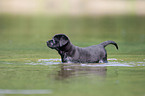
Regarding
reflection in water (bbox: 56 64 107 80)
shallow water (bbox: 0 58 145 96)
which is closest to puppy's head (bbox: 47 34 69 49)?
shallow water (bbox: 0 58 145 96)

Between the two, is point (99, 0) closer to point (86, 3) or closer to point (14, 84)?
point (86, 3)

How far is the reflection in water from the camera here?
29.7 ft

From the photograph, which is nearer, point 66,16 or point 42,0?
point 66,16

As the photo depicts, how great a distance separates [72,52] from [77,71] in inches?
67.5

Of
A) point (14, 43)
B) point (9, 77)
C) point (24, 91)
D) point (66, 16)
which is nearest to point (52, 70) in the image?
point (9, 77)

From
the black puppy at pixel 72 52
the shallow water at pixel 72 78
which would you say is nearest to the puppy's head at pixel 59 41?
the black puppy at pixel 72 52

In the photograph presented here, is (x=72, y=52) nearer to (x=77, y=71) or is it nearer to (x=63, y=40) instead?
(x=63, y=40)

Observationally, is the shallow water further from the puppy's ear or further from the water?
the puppy's ear

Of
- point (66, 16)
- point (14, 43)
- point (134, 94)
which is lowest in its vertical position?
point (134, 94)

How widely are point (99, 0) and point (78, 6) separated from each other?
6.89ft

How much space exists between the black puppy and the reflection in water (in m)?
0.80

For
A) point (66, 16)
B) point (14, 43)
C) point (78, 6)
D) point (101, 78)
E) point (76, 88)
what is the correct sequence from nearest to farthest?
point (76, 88)
point (101, 78)
point (14, 43)
point (66, 16)
point (78, 6)

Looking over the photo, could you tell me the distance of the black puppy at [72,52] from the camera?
11250 millimetres

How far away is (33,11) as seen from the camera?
4153 centimetres
